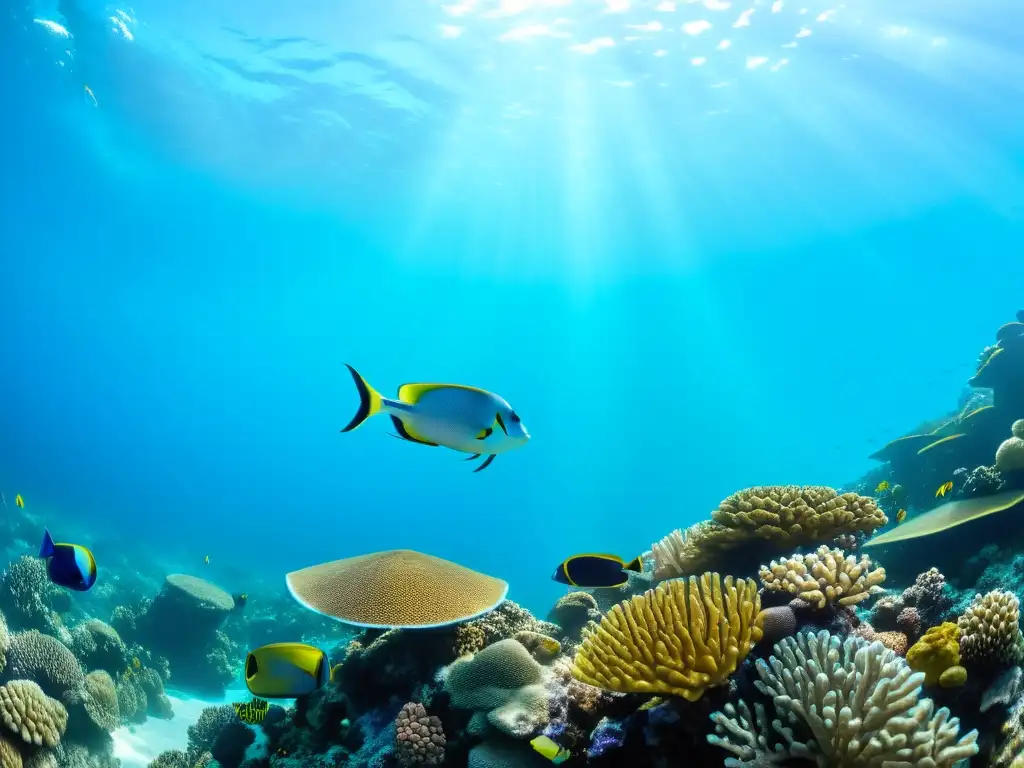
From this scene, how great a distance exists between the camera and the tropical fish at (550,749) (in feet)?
10.6

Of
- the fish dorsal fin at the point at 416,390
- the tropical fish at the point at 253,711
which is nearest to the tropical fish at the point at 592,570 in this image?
the fish dorsal fin at the point at 416,390

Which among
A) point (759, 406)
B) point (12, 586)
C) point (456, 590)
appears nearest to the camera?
point (456, 590)

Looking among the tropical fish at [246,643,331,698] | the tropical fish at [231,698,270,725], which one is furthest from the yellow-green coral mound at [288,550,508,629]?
the tropical fish at [231,698,270,725]

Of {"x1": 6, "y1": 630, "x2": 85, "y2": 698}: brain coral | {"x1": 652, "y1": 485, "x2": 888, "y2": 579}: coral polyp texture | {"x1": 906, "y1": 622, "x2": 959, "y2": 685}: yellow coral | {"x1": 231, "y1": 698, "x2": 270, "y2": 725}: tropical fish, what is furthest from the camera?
{"x1": 6, "y1": 630, "x2": 85, "y2": 698}: brain coral

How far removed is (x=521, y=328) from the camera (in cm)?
8988

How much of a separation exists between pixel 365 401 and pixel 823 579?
3.46 meters

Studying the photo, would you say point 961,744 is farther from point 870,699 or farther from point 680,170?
point 680,170

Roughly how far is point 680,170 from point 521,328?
171 feet

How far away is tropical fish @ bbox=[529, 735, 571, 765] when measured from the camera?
3246 mm

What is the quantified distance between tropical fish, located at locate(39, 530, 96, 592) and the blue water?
10.7 ft

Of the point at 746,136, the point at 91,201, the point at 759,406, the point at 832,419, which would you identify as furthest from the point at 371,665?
the point at 832,419

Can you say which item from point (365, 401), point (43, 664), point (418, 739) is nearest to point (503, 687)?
point (418, 739)

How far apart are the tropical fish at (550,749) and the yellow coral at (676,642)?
1.37 feet

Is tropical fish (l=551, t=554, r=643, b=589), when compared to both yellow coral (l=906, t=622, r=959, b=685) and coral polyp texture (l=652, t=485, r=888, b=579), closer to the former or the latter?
coral polyp texture (l=652, t=485, r=888, b=579)
